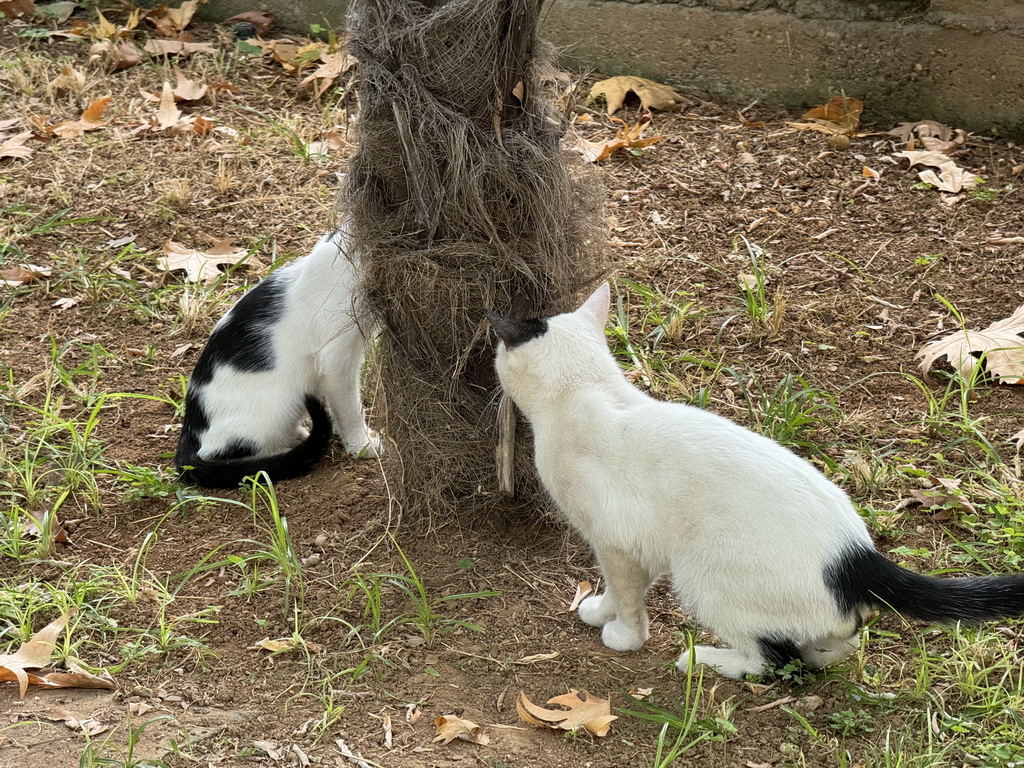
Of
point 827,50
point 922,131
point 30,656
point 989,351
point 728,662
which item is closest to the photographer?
point 728,662

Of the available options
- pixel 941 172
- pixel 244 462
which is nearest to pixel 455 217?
pixel 244 462

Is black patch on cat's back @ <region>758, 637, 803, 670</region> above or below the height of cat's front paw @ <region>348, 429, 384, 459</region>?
above

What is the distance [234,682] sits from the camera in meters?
2.82

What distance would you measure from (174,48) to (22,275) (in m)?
2.34

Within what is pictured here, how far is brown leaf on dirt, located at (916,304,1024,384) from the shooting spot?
3812mm

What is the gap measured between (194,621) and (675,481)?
1484 mm

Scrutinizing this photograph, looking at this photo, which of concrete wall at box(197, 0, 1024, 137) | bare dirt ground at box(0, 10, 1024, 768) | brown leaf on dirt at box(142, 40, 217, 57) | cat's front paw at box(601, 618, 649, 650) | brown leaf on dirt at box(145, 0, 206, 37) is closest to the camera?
bare dirt ground at box(0, 10, 1024, 768)

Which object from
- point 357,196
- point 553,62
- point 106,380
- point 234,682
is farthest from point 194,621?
point 553,62

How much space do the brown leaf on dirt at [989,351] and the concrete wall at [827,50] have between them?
163 cm

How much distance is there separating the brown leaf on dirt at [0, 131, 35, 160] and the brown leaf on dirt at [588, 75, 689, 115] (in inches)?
122

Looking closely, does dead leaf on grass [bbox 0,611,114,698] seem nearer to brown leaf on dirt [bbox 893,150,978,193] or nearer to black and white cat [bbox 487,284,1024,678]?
black and white cat [bbox 487,284,1024,678]

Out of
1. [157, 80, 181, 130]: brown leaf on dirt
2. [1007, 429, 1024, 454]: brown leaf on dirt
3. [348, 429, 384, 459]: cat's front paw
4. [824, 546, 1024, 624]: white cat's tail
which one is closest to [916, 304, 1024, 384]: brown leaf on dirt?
[1007, 429, 1024, 454]: brown leaf on dirt

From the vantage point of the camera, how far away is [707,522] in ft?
8.45

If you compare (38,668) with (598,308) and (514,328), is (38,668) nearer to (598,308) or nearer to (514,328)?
(514,328)
